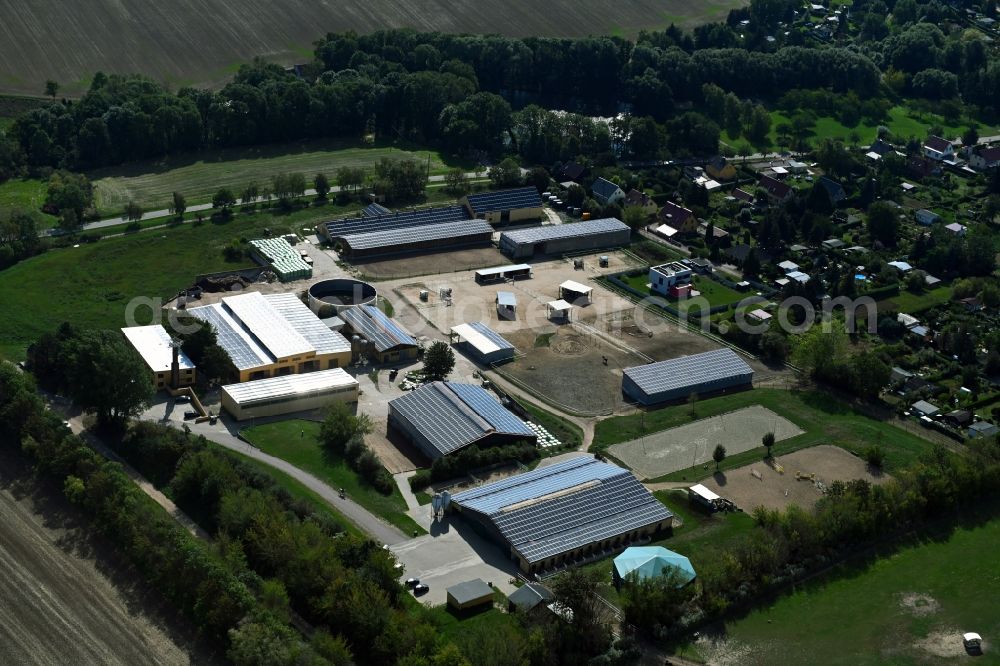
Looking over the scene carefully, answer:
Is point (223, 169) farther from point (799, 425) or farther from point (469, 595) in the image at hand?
point (469, 595)

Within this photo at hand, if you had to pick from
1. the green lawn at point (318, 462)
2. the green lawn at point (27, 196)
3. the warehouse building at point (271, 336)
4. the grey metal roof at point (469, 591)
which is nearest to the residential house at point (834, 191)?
the warehouse building at point (271, 336)

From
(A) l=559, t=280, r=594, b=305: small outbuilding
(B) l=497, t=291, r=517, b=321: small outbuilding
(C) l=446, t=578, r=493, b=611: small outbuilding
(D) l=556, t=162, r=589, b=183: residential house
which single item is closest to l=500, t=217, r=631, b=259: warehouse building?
(A) l=559, t=280, r=594, b=305: small outbuilding

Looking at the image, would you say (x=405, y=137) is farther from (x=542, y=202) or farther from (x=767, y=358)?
(x=767, y=358)

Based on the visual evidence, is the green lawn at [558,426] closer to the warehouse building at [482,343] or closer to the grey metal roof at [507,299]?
the warehouse building at [482,343]

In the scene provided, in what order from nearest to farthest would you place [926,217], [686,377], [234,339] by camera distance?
[686,377], [234,339], [926,217]

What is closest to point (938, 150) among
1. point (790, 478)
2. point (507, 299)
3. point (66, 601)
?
point (507, 299)

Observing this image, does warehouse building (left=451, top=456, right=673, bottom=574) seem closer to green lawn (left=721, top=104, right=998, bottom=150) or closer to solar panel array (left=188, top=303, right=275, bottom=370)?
solar panel array (left=188, top=303, right=275, bottom=370)
